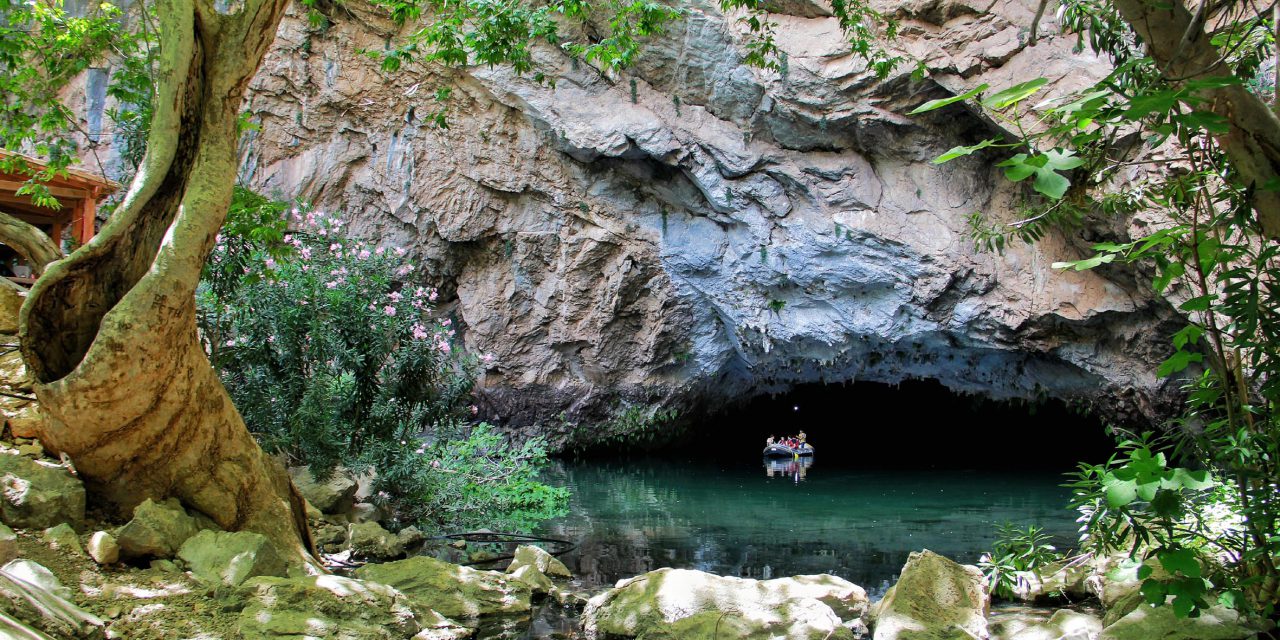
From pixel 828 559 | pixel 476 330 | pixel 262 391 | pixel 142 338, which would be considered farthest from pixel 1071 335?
pixel 142 338

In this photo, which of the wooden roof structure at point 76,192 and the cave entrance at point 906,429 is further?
the cave entrance at point 906,429

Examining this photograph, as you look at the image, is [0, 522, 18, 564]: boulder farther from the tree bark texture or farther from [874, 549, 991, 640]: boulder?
the tree bark texture

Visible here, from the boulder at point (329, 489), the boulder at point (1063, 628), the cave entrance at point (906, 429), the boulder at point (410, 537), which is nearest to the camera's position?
the boulder at point (1063, 628)

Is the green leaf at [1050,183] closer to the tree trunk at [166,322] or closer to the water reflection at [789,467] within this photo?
the tree trunk at [166,322]

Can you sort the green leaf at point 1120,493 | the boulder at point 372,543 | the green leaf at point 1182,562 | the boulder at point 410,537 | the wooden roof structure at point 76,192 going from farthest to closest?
the wooden roof structure at point 76,192
the boulder at point 410,537
the boulder at point 372,543
the green leaf at point 1182,562
the green leaf at point 1120,493

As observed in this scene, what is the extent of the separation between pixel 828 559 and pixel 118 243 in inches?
224

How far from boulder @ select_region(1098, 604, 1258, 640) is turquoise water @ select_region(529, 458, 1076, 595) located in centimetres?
222

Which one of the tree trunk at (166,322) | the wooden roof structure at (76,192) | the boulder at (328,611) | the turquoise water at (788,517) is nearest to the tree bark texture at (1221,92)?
the boulder at (328,611)

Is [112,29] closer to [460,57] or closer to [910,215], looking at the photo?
[460,57]

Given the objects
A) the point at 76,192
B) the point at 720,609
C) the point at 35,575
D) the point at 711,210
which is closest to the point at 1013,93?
the point at 35,575

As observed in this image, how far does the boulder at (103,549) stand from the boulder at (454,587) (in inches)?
56.6

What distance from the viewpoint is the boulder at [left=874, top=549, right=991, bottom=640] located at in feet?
14.1

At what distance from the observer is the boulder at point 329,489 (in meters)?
6.80

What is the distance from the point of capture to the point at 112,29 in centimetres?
600
